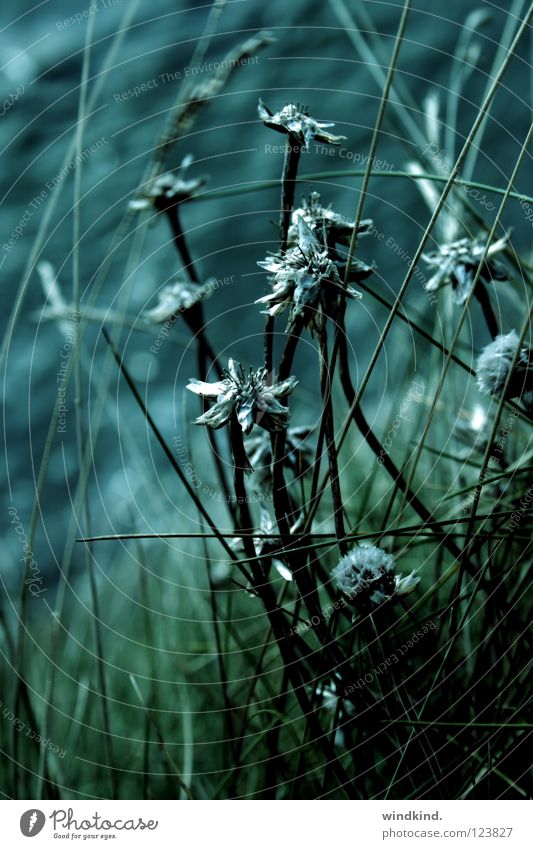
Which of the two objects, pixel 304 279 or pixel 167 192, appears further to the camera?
pixel 167 192

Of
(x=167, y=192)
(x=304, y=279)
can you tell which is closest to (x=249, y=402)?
(x=304, y=279)

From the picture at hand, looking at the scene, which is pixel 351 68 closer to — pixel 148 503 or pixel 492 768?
pixel 148 503

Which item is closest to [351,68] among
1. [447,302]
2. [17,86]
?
[17,86]

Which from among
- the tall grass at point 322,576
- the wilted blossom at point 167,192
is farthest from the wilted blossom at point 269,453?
the wilted blossom at point 167,192
